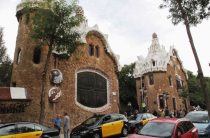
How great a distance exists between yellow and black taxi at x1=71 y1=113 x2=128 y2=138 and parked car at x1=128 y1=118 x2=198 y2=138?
5463mm

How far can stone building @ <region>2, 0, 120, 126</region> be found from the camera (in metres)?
21.2

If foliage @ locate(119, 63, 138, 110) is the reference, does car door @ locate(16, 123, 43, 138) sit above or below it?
below

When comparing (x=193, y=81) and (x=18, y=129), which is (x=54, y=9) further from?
(x=193, y=81)

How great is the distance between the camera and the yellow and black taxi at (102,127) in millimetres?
15500

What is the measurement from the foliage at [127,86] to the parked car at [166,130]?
42470 mm

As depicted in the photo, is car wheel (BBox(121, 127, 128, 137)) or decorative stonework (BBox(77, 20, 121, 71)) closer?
car wheel (BBox(121, 127, 128, 137))

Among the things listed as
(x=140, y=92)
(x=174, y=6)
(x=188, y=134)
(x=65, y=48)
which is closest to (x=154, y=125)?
(x=188, y=134)

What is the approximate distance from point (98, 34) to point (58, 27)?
8672 mm

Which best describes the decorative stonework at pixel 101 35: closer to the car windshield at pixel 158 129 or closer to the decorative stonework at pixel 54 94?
the decorative stonework at pixel 54 94

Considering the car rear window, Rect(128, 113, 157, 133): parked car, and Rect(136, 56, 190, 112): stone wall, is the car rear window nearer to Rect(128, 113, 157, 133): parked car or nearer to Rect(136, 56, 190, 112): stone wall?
Rect(128, 113, 157, 133): parked car

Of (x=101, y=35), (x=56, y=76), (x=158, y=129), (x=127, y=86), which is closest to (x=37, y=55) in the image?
(x=56, y=76)

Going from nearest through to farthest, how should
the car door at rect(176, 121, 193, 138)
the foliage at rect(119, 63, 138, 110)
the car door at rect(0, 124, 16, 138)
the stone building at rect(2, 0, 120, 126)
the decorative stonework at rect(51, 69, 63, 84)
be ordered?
the car door at rect(176, 121, 193, 138), the car door at rect(0, 124, 16, 138), the stone building at rect(2, 0, 120, 126), the decorative stonework at rect(51, 69, 63, 84), the foliage at rect(119, 63, 138, 110)

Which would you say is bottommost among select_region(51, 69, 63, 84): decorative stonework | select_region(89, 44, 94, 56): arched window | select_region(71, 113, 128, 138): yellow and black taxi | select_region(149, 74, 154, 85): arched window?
select_region(71, 113, 128, 138): yellow and black taxi

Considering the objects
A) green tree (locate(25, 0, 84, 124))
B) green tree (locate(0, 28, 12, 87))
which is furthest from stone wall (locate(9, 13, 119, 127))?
green tree (locate(0, 28, 12, 87))
